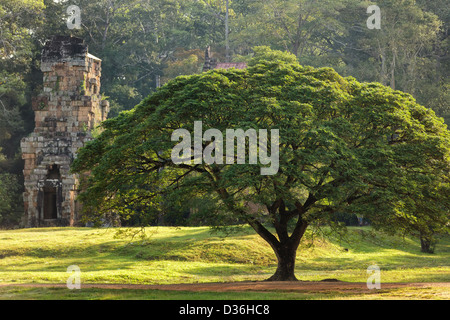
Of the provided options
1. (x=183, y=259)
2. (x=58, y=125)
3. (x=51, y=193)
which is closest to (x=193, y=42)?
(x=58, y=125)

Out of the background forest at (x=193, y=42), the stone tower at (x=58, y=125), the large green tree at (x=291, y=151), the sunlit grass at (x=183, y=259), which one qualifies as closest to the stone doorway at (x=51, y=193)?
the stone tower at (x=58, y=125)

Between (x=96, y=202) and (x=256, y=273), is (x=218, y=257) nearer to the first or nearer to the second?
(x=256, y=273)

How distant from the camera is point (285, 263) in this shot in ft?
75.5

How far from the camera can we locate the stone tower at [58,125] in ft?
143

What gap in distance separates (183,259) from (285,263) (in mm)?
7450

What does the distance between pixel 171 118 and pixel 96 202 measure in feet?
14.2

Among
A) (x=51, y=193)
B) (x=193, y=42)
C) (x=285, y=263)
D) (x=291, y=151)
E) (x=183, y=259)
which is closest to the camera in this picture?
(x=291, y=151)

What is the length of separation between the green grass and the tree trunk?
1.71 m

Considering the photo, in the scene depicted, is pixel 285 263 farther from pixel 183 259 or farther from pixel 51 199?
pixel 51 199

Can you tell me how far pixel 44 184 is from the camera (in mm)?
43469

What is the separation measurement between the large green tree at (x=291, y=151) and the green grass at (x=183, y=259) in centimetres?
225

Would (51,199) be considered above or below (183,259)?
above

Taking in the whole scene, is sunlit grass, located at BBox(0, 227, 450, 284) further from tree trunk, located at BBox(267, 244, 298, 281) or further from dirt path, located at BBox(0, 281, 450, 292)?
dirt path, located at BBox(0, 281, 450, 292)
